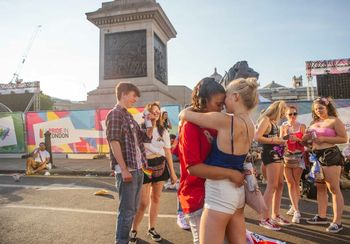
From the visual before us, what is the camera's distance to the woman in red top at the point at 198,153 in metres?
2.26

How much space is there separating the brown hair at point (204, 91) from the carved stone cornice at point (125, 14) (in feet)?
48.0

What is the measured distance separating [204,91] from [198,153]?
1.50 feet

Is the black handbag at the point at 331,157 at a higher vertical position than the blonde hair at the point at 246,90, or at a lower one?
lower

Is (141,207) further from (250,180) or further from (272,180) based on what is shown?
(250,180)

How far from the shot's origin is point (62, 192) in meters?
7.50

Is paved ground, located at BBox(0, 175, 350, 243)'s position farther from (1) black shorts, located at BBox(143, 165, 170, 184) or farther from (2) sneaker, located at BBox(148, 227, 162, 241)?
(1) black shorts, located at BBox(143, 165, 170, 184)

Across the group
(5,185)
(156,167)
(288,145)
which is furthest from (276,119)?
(5,185)

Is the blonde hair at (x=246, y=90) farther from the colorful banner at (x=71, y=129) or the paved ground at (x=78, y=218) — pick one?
the colorful banner at (x=71, y=129)

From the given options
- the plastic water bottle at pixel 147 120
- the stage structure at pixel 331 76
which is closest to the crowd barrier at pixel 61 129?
the plastic water bottle at pixel 147 120

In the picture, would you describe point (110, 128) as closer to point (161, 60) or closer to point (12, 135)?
point (12, 135)

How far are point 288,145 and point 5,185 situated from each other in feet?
24.9

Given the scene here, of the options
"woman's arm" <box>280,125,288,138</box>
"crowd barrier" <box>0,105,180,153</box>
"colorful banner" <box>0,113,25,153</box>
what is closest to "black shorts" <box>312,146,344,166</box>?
"woman's arm" <box>280,125,288,138</box>

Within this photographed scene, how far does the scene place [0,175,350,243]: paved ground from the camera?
14.4 feet

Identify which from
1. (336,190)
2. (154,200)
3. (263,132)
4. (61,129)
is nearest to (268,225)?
(336,190)
